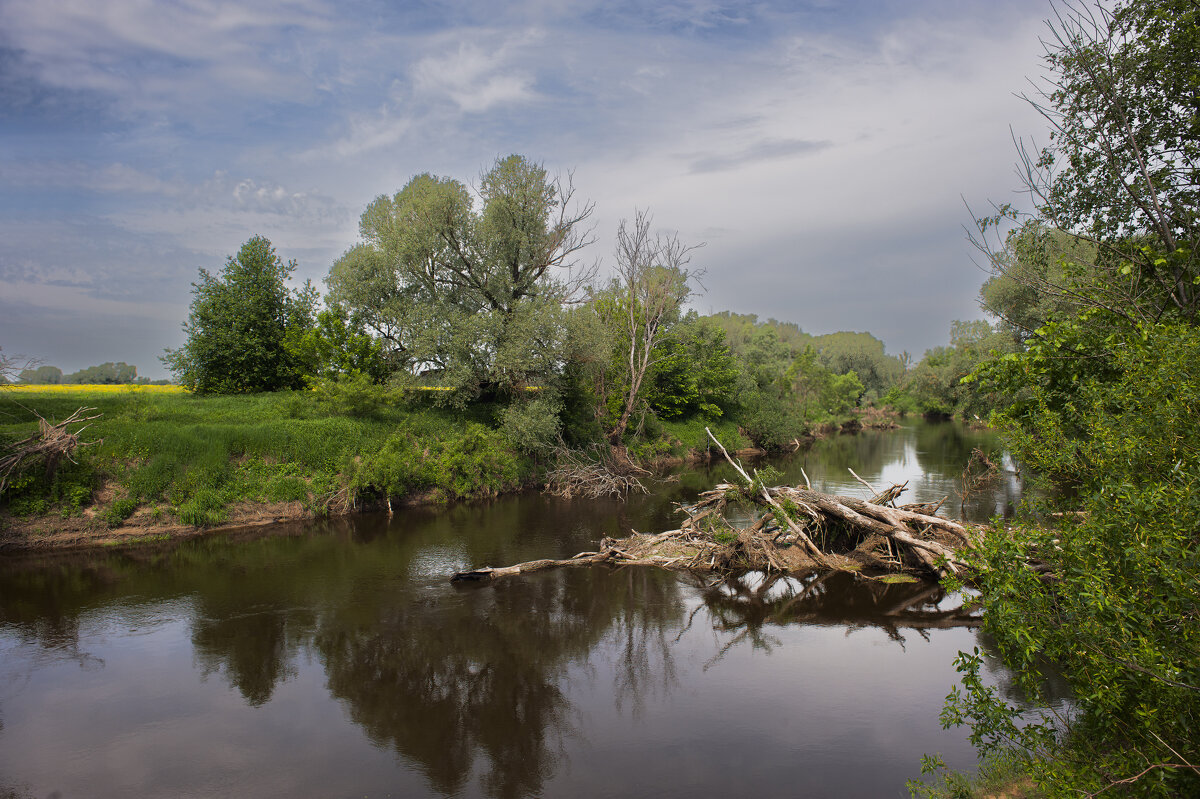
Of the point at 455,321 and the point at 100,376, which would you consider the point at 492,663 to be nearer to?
the point at 455,321

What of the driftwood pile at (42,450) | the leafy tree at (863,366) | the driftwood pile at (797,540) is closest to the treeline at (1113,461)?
the driftwood pile at (797,540)

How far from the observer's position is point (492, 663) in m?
10.2

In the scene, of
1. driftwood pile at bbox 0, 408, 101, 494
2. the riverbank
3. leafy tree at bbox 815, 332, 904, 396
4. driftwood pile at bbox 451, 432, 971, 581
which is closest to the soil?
the riverbank

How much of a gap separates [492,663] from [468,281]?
20.8 meters

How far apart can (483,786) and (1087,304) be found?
9391 mm

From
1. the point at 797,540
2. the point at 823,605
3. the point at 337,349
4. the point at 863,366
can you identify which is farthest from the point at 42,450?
the point at 863,366

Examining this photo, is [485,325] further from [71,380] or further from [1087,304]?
[71,380]

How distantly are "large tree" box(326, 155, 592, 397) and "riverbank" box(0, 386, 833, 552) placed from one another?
3.04 meters

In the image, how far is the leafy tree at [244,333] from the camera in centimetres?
2839

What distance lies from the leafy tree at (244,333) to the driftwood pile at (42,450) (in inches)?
428

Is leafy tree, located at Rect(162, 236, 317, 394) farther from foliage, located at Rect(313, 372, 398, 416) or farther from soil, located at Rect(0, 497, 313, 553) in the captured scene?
soil, located at Rect(0, 497, 313, 553)

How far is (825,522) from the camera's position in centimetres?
1493

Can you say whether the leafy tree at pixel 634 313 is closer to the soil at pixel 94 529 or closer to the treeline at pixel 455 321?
the treeline at pixel 455 321

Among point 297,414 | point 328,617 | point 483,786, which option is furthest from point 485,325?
point 483,786
